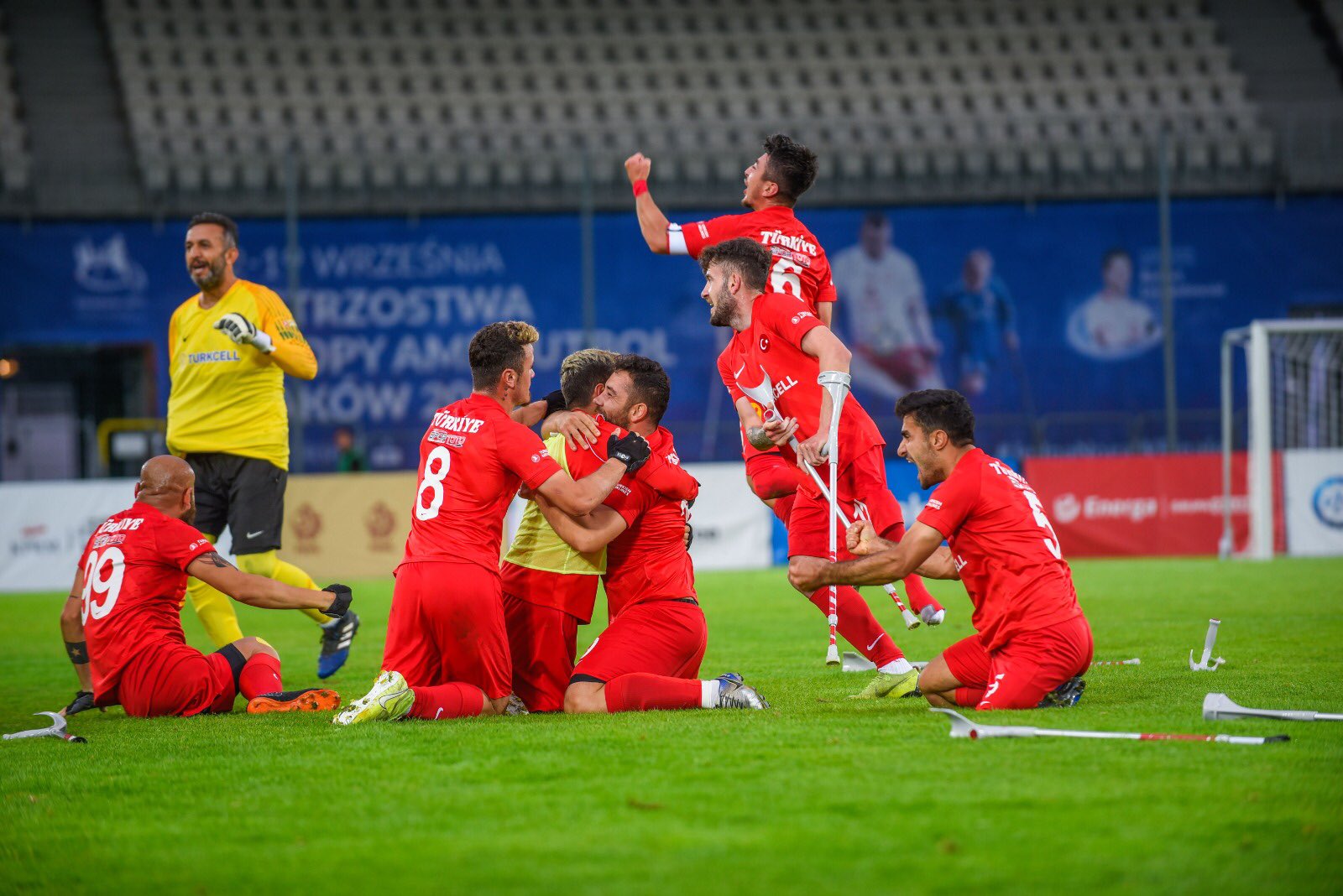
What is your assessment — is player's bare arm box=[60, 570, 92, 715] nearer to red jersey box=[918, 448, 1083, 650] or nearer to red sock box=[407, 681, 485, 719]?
red sock box=[407, 681, 485, 719]

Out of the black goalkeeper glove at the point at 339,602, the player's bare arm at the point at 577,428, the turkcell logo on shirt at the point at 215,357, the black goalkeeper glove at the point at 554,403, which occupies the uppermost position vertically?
the turkcell logo on shirt at the point at 215,357

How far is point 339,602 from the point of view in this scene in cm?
563

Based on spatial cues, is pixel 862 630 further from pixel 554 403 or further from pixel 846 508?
pixel 554 403

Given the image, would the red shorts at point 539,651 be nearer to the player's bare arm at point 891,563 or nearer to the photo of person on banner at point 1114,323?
the player's bare arm at point 891,563

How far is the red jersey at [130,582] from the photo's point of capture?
19.8ft

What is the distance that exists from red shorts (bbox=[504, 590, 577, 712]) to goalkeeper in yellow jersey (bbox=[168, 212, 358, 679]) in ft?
6.36

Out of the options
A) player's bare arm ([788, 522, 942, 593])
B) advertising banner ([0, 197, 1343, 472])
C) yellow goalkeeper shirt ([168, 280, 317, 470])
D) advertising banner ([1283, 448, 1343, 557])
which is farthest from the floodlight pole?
player's bare arm ([788, 522, 942, 593])

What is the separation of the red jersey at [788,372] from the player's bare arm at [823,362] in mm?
185

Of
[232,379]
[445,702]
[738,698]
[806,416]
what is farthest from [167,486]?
[806,416]

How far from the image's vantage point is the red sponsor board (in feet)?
59.6

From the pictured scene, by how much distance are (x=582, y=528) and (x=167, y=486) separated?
6.44 ft

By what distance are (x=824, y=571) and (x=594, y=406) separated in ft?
4.73

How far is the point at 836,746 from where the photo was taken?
15.2ft


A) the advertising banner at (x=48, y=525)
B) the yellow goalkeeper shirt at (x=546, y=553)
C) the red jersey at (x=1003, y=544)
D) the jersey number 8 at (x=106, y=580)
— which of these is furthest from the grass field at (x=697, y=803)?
the advertising banner at (x=48, y=525)
